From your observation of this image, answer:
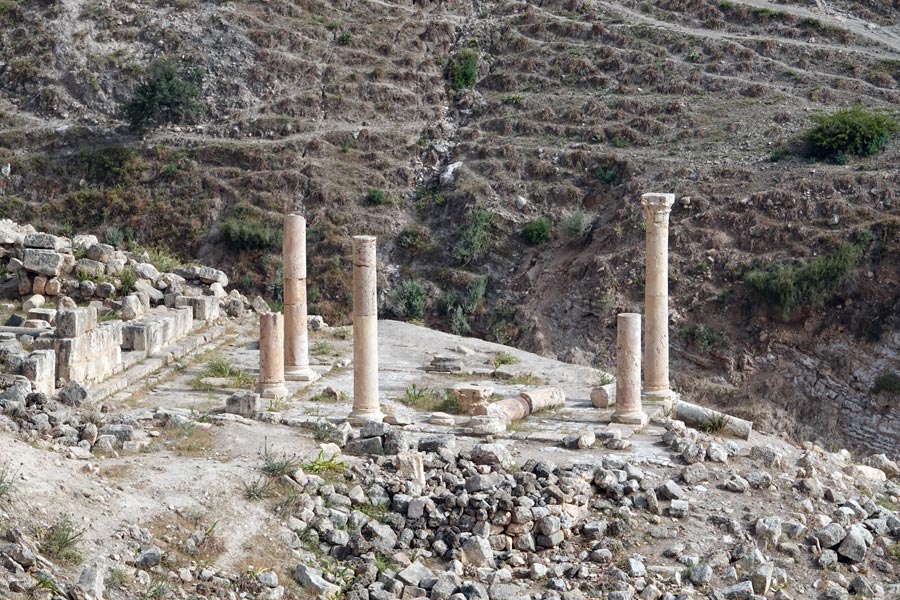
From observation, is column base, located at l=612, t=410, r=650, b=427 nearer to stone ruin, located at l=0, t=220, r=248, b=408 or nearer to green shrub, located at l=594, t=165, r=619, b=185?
stone ruin, located at l=0, t=220, r=248, b=408

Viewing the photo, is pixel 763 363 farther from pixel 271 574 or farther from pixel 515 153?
pixel 271 574

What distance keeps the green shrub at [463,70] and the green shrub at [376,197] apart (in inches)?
304

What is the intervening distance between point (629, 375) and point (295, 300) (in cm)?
642

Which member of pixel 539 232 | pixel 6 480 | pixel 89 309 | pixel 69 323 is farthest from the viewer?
pixel 539 232

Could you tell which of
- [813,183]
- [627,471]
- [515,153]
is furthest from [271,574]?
[515,153]

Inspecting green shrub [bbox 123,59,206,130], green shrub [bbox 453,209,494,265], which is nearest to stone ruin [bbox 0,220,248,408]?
green shrub [bbox 453,209,494,265]

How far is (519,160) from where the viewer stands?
44125 millimetres

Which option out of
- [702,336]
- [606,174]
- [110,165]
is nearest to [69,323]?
[702,336]

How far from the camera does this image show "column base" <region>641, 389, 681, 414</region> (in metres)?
21.5

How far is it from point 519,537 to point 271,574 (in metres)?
3.30

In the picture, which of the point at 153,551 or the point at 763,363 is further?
the point at 763,363

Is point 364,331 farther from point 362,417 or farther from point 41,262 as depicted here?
point 41,262

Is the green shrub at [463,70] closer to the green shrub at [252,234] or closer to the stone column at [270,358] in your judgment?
the green shrub at [252,234]

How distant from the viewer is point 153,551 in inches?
512
